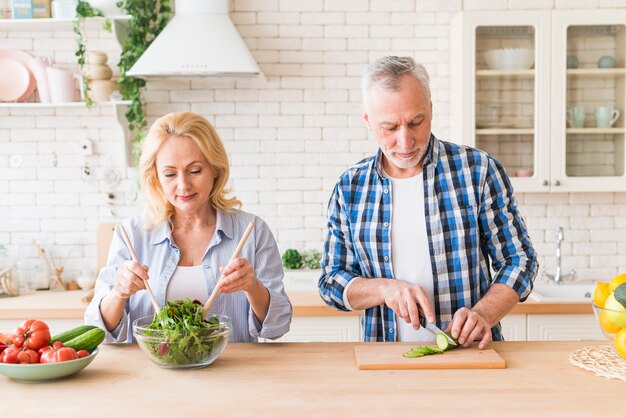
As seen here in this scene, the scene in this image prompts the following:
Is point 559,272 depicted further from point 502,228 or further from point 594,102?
point 502,228

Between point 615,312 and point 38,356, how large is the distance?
149 centimetres

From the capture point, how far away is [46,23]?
4051mm

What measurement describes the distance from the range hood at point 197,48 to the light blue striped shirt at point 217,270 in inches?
56.9

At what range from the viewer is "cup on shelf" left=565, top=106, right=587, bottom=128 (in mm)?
4002

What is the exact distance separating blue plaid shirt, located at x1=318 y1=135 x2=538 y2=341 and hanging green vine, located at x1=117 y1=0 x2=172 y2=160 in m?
1.97

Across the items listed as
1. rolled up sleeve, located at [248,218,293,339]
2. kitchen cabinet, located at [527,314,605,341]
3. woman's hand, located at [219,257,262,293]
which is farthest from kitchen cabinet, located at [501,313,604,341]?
woman's hand, located at [219,257,262,293]

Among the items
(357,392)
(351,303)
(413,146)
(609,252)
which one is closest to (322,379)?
(357,392)

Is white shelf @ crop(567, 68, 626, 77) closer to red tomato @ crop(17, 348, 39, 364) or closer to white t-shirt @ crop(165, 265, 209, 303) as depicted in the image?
white t-shirt @ crop(165, 265, 209, 303)

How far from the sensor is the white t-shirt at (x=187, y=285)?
2395 millimetres

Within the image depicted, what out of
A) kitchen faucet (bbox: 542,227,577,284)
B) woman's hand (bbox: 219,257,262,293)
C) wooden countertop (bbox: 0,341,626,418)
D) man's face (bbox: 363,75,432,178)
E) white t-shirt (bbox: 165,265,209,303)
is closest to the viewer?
wooden countertop (bbox: 0,341,626,418)

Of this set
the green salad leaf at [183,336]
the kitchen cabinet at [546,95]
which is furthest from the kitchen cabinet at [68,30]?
the green salad leaf at [183,336]

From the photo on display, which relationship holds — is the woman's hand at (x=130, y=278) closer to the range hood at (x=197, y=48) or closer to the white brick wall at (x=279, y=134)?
the range hood at (x=197, y=48)

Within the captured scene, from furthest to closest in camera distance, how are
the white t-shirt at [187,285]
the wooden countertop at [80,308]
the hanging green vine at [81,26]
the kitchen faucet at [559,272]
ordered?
the kitchen faucet at [559,272], the hanging green vine at [81,26], the wooden countertop at [80,308], the white t-shirt at [187,285]

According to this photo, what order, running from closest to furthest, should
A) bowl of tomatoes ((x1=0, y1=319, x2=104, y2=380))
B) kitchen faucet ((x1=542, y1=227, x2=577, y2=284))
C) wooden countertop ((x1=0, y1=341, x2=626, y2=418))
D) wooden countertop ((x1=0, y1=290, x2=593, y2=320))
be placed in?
wooden countertop ((x1=0, y1=341, x2=626, y2=418)) < bowl of tomatoes ((x1=0, y1=319, x2=104, y2=380)) < wooden countertop ((x1=0, y1=290, x2=593, y2=320)) < kitchen faucet ((x1=542, y1=227, x2=577, y2=284))
